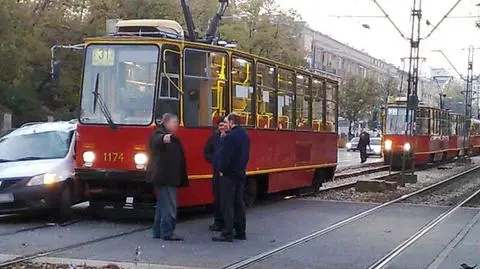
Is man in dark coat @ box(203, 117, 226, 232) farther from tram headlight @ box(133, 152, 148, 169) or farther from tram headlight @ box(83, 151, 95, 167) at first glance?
tram headlight @ box(83, 151, 95, 167)

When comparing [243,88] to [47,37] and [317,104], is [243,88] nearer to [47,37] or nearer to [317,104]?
[317,104]

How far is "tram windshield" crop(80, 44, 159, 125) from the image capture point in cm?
1416

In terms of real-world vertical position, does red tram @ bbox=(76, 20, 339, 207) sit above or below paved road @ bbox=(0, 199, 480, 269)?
above

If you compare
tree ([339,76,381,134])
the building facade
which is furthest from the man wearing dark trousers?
tree ([339,76,381,134])

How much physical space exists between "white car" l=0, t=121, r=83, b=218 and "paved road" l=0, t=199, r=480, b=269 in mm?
544

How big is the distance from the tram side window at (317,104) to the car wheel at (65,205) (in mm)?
8357

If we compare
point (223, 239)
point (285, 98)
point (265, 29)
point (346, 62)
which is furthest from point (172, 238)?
point (346, 62)

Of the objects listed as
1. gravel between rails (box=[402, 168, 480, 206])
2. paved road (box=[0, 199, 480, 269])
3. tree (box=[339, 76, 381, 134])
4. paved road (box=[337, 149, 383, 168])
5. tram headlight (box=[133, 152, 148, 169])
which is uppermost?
tree (box=[339, 76, 381, 134])

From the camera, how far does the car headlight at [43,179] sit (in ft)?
45.3

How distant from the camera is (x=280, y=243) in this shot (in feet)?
40.8

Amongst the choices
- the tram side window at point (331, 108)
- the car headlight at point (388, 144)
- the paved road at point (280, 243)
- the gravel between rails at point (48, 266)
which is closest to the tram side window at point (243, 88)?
the paved road at point (280, 243)

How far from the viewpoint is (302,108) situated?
20.3m

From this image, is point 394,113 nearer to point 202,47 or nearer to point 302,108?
point 302,108

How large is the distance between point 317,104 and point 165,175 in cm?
964
